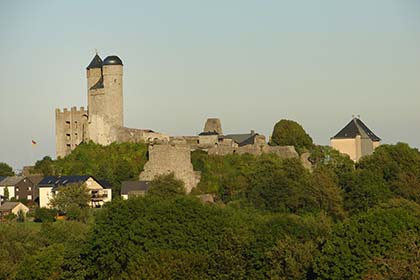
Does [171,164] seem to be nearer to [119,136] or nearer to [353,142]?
[119,136]

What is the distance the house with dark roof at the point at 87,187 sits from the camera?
2744 inches

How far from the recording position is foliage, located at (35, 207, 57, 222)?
66.3 meters

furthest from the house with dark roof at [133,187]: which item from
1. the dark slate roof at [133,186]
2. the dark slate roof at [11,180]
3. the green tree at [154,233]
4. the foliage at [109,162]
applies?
the green tree at [154,233]

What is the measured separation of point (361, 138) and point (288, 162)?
1279cm

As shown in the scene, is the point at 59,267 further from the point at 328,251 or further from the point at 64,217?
the point at 64,217

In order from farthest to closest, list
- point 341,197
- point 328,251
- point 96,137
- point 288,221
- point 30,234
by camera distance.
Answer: point 96,137
point 341,197
point 30,234
point 288,221
point 328,251

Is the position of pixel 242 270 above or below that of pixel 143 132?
below

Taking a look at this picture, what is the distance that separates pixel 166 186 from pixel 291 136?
14543 mm

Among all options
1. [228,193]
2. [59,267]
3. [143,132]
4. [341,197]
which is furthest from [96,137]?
[59,267]

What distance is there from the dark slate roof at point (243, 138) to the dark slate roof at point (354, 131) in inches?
193

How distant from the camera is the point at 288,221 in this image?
49.4m

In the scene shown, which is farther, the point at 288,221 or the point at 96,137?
the point at 96,137

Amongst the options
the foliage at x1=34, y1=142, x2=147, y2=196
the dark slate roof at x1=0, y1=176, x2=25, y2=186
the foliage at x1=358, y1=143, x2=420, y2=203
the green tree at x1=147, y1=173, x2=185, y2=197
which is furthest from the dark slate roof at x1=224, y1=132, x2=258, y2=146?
the dark slate roof at x1=0, y1=176, x2=25, y2=186

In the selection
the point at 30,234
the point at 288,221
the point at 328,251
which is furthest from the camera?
the point at 30,234
